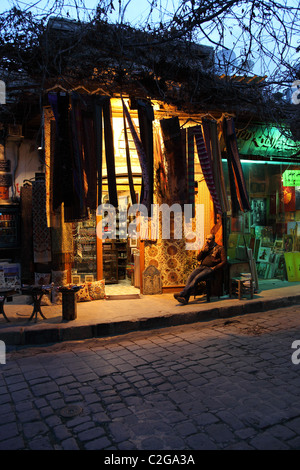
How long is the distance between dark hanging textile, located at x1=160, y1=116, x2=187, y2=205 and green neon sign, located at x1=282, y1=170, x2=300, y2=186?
17.7 ft

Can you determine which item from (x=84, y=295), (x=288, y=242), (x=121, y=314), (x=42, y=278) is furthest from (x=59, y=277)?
(x=288, y=242)

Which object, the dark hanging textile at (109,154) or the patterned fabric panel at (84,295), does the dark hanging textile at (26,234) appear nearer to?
the patterned fabric panel at (84,295)

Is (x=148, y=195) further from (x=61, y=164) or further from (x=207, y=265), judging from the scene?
(x=207, y=265)

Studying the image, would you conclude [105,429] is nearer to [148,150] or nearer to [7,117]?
[148,150]

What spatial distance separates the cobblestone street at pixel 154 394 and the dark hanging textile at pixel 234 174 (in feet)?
11.1

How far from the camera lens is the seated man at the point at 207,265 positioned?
28.1ft

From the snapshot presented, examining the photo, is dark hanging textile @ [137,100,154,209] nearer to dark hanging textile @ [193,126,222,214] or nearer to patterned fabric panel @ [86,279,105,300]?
dark hanging textile @ [193,126,222,214]

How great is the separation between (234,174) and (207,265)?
2419mm

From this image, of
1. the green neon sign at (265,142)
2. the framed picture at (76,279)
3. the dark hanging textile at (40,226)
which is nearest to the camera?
the dark hanging textile at (40,226)

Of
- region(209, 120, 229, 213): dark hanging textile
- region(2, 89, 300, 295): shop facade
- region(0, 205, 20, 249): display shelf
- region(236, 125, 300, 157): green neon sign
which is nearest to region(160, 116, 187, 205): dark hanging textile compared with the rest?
region(2, 89, 300, 295): shop facade

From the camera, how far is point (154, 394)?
421 cm

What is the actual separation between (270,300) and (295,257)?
10.9ft

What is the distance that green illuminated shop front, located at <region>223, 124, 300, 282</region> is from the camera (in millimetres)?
11320

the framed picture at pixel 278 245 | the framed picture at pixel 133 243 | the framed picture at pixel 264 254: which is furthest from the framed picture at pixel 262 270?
the framed picture at pixel 133 243
